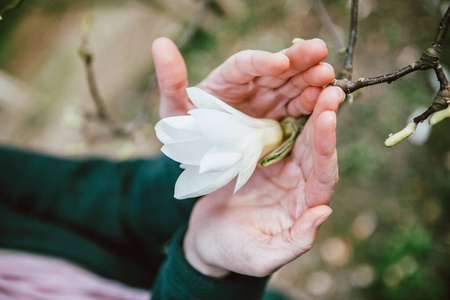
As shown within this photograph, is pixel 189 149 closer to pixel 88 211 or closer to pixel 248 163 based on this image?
Result: pixel 248 163

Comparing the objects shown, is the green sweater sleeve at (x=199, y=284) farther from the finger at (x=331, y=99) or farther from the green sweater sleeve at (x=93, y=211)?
the finger at (x=331, y=99)

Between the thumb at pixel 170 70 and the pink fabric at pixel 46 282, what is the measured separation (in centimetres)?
62

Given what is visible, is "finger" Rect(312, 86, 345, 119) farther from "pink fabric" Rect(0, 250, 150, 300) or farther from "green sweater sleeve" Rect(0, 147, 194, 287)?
"pink fabric" Rect(0, 250, 150, 300)

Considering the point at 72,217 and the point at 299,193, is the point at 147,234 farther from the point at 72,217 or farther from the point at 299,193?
the point at 299,193

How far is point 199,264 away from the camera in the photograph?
669 mm

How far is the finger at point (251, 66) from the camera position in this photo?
19.2 inches

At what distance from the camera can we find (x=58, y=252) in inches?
37.5

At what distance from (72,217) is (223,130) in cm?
87

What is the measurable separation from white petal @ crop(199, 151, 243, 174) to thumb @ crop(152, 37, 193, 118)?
201mm

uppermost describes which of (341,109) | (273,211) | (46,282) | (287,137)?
(287,137)

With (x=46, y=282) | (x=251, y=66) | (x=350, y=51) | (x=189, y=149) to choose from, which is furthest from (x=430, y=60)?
(x=46, y=282)

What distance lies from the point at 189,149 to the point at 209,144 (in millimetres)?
32

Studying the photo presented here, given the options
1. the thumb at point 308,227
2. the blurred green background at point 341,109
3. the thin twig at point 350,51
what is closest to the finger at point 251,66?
the thin twig at point 350,51

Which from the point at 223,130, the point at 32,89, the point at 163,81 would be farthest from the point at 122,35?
the point at 223,130
